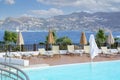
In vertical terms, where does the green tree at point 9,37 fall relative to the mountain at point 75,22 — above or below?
below

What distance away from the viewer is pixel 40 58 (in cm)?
1634

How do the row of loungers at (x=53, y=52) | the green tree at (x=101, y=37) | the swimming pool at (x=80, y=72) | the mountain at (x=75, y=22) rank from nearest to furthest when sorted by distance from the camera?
1. the swimming pool at (x=80, y=72)
2. the row of loungers at (x=53, y=52)
3. the green tree at (x=101, y=37)
4. the mountain at (x=75, y=22)

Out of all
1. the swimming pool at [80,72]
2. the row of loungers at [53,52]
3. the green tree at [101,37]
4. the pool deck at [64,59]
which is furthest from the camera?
the green tree at [101,37]

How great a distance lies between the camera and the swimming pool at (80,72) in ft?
40.5

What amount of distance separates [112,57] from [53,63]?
14.8 ft

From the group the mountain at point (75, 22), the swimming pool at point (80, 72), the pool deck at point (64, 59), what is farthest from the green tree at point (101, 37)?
the mountain at point (75, 22)

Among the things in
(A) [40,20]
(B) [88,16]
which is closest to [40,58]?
(A) [40,20]

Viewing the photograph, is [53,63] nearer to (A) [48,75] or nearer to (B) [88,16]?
(A) [48,75]

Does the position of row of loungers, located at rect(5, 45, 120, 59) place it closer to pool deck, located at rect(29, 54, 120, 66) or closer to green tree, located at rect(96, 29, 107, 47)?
pool deck, located at rect(29, 54, 120, 66)

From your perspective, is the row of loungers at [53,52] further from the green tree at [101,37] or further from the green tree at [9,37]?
the green tree at [9,37]

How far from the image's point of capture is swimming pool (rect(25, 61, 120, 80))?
12344 mm

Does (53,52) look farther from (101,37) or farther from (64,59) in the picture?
(101,37)

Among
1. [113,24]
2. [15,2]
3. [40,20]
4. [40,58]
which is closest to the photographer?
[40,58]

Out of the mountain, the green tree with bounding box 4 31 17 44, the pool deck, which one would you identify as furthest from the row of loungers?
the mountain
